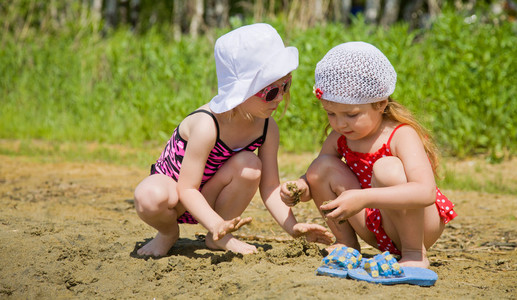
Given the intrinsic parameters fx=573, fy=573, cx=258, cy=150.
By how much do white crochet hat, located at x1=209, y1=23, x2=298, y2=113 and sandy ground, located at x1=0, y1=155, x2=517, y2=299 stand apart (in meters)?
0.80

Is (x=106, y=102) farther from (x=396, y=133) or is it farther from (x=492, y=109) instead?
(x=396, y=133)

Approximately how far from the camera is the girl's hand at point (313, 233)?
284cm

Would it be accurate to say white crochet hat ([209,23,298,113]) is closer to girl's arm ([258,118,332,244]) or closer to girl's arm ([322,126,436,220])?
girl's arm ([258,118,332,244])

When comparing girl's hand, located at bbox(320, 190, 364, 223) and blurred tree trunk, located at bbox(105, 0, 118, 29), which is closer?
girl's hand, located at bbox(320, 190, 364, 223)

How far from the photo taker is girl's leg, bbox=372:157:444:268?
2564 mm

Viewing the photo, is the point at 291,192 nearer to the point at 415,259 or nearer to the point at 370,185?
the point at 370,185

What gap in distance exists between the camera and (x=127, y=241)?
3.32 metres

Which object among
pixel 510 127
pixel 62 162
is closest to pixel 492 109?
pixel 510 127

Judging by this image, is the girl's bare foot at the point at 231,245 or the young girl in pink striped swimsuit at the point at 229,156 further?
the girl's bare foot at the point at 231,245

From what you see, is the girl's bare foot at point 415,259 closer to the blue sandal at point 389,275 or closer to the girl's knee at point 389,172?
the blue sandal at point 389,275

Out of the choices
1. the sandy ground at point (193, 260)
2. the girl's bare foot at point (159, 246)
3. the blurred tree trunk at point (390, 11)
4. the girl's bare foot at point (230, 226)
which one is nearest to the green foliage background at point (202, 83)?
the sandy ground at point (193, 260)

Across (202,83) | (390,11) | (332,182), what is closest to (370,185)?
(332,182)

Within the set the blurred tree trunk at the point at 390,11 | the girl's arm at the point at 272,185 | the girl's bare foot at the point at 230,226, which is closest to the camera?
the girl's bare foot at the point at 230,226

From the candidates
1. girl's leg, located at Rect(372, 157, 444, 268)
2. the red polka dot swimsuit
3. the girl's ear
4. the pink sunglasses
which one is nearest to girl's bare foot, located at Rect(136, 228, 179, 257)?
the pink sunglasses
